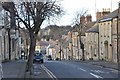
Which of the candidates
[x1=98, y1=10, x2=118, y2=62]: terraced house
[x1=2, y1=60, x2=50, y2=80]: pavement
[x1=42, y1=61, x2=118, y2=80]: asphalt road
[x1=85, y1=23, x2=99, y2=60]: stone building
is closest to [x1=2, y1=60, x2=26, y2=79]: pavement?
[x1=2, y1=60, x2=50, y2=80]: pavement

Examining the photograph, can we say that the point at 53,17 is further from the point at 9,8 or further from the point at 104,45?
the point at 104,45

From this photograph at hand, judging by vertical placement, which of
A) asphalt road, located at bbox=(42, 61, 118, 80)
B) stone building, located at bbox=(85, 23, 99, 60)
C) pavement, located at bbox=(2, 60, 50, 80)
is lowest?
asphalt road, located at bbox=(42, 61, 118, 80)

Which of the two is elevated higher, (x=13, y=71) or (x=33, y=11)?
(x=33, y=11)

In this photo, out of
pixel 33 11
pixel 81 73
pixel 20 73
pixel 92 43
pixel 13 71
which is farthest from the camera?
pixel 92 43

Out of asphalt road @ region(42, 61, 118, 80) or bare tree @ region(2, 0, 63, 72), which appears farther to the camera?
asphalt road @ region(42, 61, 118, 80)

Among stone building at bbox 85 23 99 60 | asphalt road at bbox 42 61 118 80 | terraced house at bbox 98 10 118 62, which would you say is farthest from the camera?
stone building at bbox 85 23 99 60

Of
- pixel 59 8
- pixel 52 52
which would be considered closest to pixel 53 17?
pixel 59 8

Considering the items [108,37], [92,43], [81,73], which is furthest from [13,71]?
[92,43]

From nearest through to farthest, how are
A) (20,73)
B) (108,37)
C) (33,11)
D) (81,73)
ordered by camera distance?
(33,11)
(20,73)
(81,73)
(108,37)

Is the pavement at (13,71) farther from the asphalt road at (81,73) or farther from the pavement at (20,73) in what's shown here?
the asphalt road at (81,73)

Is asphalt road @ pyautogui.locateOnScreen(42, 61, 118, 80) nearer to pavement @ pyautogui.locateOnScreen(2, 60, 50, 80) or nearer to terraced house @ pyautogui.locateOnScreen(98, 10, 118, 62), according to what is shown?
pavement @ pyautogui.locateOnScreen(2, 60, 50, 80)

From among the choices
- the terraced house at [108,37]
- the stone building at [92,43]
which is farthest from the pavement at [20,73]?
the stone building at [92,43]

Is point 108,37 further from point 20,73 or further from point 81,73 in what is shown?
point 20,73

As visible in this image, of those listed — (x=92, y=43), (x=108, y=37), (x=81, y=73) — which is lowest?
(x=81, y=73)
